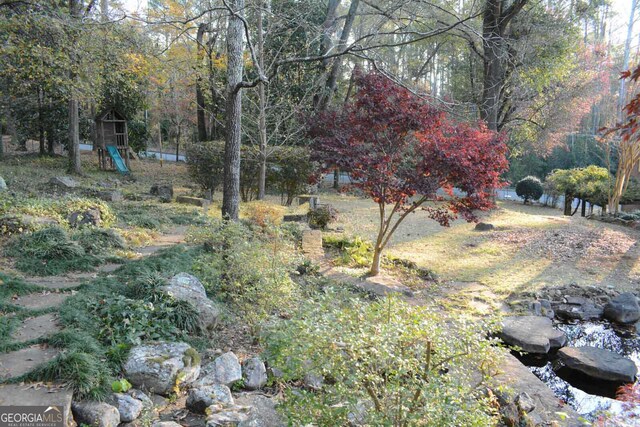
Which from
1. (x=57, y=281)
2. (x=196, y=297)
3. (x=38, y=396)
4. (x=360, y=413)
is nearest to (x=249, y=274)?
(x=196, y=297)

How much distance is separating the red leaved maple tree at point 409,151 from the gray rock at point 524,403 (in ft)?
8.57

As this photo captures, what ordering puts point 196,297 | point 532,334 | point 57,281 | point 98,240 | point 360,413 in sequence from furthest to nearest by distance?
point 98,240 < point 532,334 < point 57,281 < point 196,297 < point 360,413

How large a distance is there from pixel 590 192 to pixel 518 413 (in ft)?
38.5

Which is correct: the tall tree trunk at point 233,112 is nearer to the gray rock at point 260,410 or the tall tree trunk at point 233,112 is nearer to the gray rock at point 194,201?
the gray rock at point 194,201

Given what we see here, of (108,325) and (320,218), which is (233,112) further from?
(108,325)

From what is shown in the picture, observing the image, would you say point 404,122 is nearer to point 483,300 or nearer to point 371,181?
point 371,181

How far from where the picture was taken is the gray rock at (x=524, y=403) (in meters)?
3.41

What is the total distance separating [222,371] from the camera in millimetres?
3283

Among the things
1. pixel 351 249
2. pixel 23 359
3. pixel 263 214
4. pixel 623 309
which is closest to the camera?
pixel 23 359

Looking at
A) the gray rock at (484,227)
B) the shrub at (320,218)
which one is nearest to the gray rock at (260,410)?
the shrub at (320,218)

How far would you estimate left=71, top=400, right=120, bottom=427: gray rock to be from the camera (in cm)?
249

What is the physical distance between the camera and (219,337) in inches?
155

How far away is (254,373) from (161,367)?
2.33 ft

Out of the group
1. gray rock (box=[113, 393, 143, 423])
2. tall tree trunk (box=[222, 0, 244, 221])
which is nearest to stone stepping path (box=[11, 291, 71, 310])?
gray rock (box=[113, 393, 143, 423])
